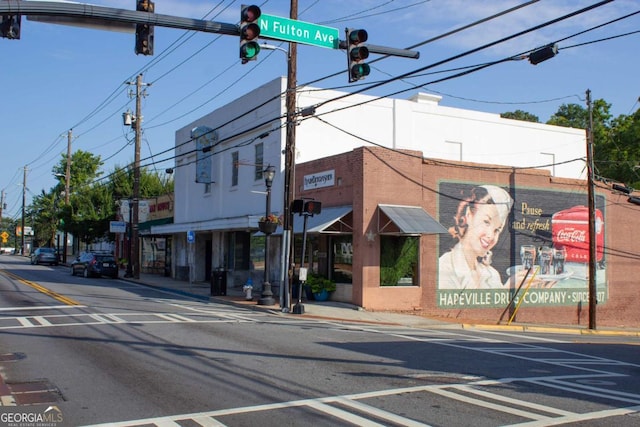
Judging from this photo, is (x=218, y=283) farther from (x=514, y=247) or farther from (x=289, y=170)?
(x=514, y=247)

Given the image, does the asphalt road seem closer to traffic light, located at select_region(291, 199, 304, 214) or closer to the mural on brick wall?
traffic light, located at select_region(291, 199, 304, 214)

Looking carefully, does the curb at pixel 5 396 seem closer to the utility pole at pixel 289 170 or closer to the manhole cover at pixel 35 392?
the manhole cover at pixel 35 392

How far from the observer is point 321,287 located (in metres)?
23.1

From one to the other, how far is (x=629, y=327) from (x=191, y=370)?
25.0 meters

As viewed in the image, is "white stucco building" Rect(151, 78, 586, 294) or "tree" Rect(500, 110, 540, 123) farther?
"tree" Rect(500, 110, 540, 123)

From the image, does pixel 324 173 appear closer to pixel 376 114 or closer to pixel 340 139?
pixel 340 139

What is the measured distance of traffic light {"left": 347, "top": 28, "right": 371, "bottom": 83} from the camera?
12.1 m

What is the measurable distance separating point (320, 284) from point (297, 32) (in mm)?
12693

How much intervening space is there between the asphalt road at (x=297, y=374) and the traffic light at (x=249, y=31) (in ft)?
17.4

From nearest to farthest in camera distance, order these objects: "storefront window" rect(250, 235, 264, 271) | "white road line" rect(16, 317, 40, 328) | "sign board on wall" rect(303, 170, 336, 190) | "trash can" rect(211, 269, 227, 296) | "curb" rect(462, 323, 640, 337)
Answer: "white road line" rect(16, 317, 40, 328) < "curb" rect(462, 323, 640, 337) < "sign board on wall" rect(303, 170, 336, 190) < "trash can" rect(211, 269, 227, 296) < "storefront window" rect(250, 235, 264, 271)

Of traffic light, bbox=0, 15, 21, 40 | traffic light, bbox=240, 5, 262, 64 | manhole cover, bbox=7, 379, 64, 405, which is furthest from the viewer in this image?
traffic light, bbox=240, 5, 262, 64

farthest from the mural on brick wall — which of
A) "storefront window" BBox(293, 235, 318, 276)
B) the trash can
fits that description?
the trash can

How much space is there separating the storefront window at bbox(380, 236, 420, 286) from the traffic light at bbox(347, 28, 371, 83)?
10.4m

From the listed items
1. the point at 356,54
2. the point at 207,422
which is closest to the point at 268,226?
the point at 356,54
